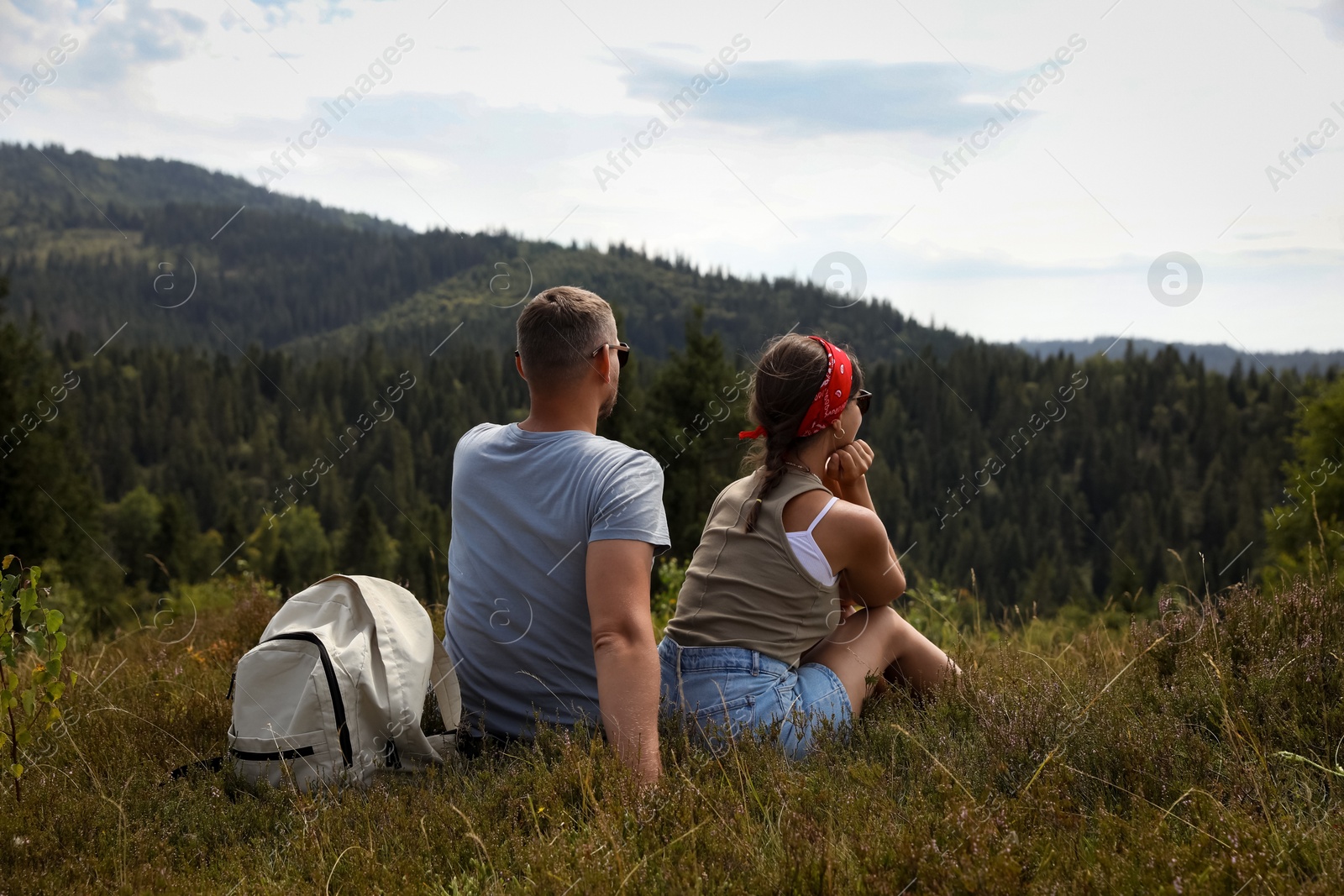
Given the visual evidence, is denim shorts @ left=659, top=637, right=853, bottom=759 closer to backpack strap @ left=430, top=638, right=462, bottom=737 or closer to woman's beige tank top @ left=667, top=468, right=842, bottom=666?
woman's beige tank top @ left=667, top=468, right=842, bottom=666

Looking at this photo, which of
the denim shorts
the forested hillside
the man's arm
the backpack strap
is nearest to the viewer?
the man's arm

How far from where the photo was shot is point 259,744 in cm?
340

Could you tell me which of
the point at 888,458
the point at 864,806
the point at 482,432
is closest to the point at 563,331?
the point at 482,432

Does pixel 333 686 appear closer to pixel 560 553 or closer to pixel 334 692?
pixel 334 692

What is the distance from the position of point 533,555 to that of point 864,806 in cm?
143

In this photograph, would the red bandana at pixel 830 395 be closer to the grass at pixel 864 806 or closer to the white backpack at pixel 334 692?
the grass at pixel 864 806

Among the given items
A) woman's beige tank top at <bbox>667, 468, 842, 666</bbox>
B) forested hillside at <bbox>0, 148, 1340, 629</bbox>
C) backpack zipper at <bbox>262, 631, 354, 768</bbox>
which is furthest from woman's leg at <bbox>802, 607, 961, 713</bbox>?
forested hillside at <bbox>0, 148, 1340, 629</bbox>

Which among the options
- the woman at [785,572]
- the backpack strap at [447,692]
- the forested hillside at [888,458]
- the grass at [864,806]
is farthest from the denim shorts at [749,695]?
the forested hillside at [888,458]

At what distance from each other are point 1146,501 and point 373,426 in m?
89.3

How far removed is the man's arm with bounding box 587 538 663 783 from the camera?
312 cm

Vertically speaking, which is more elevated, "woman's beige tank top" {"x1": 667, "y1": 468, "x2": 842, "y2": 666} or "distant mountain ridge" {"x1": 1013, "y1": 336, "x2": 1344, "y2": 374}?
"distant mountain ridge" {"x1": 1013, "y1": 336, "x2": 1344, "y2": 374}

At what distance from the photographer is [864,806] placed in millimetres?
2904

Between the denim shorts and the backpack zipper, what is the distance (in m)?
1.18

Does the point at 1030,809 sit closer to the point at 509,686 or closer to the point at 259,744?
the point at 509,686
